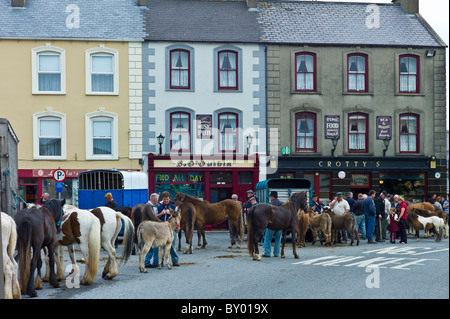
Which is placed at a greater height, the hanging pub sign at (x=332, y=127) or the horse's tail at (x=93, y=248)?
the hanging pub sign at (x=332, y=127)

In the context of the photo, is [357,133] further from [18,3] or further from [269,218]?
[18,3]

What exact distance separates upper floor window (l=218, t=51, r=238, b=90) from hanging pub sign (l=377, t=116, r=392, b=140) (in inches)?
295

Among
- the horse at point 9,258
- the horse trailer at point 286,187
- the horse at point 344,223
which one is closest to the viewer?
the horse at point 9,258

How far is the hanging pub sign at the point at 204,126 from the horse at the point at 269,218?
45.2ft

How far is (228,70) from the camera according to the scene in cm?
3225

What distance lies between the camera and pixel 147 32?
3180cm

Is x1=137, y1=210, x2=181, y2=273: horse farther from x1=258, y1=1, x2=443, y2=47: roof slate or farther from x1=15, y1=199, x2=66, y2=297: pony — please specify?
x1=258, y1=1, x2=443, y2=47: roof slate

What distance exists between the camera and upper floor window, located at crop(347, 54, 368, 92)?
32875 mm

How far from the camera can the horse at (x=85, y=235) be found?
12836 mm

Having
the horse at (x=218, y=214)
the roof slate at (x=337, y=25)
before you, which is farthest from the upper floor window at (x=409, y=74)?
the horse at (x=218, y=214)

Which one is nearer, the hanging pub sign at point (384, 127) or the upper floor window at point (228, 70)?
the upper floor window at point (228, 70)

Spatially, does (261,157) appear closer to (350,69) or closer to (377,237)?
(350,69)

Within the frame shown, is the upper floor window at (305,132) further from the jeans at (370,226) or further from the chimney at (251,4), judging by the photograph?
the jeans at (370,226)

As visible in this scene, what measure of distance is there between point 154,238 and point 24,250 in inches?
161
